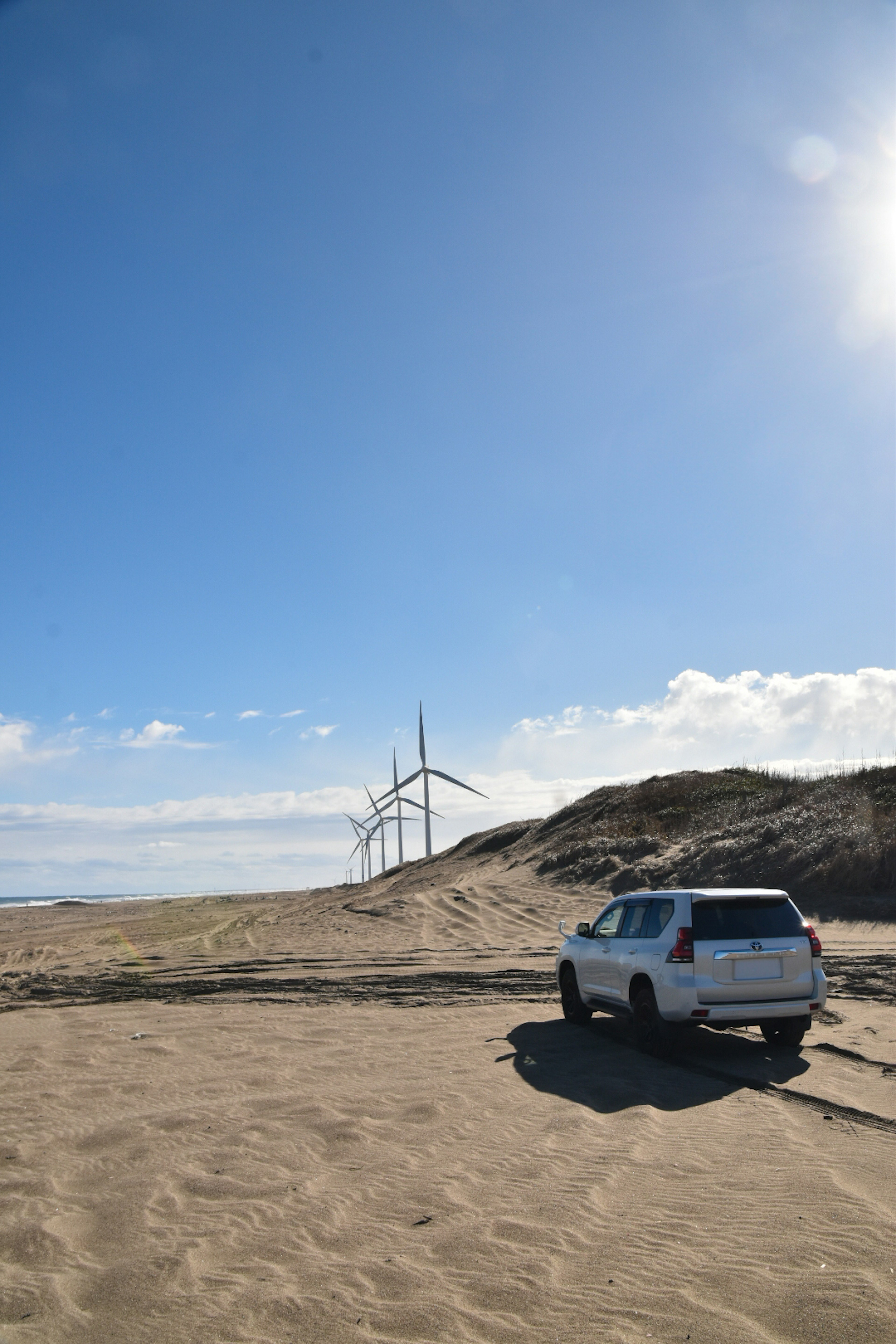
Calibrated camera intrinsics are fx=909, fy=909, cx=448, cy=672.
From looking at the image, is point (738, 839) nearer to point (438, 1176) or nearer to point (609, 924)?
point (609, 924)

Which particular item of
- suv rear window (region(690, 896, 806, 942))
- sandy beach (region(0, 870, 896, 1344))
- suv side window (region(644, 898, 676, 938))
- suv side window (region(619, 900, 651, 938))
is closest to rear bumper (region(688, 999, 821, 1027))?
sandy beach (region(0, 870, 896, 1344))

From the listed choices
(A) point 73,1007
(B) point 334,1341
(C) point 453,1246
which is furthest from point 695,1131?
(A) point 73,1007

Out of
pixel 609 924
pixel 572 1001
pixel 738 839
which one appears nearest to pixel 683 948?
pixel 609 924

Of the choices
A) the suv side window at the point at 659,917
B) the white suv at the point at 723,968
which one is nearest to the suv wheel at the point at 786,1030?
the white suv at the point at 723,968

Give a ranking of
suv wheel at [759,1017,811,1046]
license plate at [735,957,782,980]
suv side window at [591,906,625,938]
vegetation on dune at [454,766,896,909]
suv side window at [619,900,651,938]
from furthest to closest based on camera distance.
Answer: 1. vegetation on dune at [454,766,896,909]
2. suv side window at [591,906,625,938]
3. suv side window at [619,900,651,938]
4. suv wheel at [759,1017,811,1046]
5. license plate at [735,957,782,980]

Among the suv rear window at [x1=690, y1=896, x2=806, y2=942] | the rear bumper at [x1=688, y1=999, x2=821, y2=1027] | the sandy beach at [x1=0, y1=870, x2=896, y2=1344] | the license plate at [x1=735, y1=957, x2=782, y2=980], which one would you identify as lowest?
the sandy beach at [x1=0, y1=870, x2=896, y2=1344]

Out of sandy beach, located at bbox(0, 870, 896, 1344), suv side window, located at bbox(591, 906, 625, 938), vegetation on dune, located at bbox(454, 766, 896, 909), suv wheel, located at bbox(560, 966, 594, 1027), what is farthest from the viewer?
vegetation on dune, located at bbox(454, 766, 896, 909)

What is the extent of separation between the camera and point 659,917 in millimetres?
10227

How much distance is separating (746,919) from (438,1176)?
490 cm

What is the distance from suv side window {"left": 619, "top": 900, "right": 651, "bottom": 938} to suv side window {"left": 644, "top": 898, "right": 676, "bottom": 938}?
0.09 metres

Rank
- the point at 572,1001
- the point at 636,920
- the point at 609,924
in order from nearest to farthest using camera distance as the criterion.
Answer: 1. the point at 636,920
2. the point at 609,924
3. the point at 572,1001

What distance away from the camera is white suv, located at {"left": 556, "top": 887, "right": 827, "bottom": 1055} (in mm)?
9414

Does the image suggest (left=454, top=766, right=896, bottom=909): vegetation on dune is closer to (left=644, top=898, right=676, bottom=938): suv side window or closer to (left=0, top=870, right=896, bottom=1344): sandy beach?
(left=0, top=870, right=896, bottom=1344): sandy beach

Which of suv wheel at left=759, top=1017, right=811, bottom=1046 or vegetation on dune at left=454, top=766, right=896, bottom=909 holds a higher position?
vegetation on dune at left=454, top=766, right=896, bottom=909
